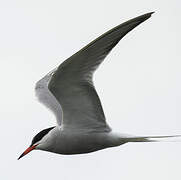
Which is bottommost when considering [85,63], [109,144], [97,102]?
[109,144]

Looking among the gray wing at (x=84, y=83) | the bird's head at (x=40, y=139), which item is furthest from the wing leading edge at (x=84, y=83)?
the bird's head at (x=40, y=139)

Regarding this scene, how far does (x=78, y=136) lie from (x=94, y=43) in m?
1.98

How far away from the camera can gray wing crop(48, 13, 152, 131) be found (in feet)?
19.1

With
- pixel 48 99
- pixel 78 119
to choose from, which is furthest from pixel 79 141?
pixel 48 99

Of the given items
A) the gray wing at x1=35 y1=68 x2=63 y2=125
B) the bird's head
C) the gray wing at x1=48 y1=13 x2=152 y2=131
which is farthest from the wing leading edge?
the gray wing at x1=35 y1=68 x2=63 y2=125

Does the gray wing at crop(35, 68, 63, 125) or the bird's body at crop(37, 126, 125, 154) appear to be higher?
the gray wing at crop(35, 68, 63, 125)

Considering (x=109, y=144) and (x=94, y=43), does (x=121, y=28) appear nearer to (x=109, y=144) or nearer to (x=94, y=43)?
(x=94, y=43)

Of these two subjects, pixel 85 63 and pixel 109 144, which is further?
pixel 109 144

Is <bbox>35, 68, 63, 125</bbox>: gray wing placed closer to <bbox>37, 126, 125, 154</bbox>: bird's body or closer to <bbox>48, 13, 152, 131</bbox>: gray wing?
<bbox>37, 126, 125, 154</bbox>: bird's body

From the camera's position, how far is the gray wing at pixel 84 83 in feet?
19.1

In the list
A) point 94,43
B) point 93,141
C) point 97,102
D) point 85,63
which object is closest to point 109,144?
point 93,141

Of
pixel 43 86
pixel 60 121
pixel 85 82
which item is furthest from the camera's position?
pixel 43 86

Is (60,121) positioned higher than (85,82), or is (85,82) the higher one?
(85,82)

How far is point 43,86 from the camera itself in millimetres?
8977
